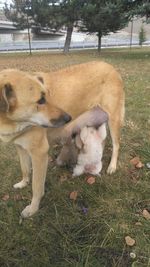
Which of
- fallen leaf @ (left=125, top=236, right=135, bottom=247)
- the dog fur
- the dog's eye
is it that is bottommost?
fallen leaf @ (left=125, top=236, right=135, bottom=247)

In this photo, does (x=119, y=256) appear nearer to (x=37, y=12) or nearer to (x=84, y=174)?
(x=84, y=174)

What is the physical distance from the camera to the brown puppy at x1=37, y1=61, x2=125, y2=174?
3.66 metres

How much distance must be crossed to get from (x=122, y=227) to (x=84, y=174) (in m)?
1.03

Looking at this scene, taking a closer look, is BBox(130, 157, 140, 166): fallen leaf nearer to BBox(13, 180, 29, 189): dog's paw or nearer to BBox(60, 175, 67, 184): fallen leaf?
BBox(60, 175, 67, 184): fallen leaf

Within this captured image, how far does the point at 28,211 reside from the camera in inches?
134

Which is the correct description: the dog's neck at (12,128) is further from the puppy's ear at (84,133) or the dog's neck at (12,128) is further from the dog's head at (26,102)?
the puppy's ear at (84,133)

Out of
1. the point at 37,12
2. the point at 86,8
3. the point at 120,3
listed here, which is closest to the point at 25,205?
the point at 120,3

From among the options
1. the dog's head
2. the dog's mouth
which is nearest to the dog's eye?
the dog's head

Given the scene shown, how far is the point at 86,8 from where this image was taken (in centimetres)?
2353

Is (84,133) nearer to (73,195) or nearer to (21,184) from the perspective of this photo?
(73,195)

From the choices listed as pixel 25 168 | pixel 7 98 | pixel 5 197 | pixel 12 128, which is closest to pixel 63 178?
pixel 25 168

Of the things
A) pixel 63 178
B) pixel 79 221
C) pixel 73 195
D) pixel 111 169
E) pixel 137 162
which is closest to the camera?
pixel 79 221

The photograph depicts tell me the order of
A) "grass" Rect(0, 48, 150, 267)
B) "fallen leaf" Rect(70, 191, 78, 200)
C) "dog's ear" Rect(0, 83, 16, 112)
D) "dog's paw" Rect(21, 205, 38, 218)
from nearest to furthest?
1. "dog's ear" Rect(0, 83, 16, 112)
2. "grass" Rect(0, 48, 150, 267)
3. "dog's paw" Rect(21, 205, 38, 218)
4. "fallen leaf" Rect(70, 191, 78, 200)

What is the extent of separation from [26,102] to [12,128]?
0.93 ft
